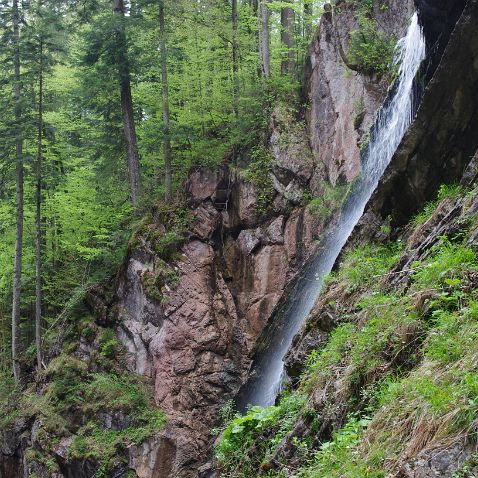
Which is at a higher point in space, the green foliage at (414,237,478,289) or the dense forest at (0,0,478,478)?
the green foliage at (414,237,478,289)

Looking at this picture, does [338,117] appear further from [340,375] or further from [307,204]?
[340,375]

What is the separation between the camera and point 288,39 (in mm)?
20203

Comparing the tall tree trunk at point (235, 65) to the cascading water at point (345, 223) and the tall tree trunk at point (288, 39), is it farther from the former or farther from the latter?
the cascading water at point (345, 223)

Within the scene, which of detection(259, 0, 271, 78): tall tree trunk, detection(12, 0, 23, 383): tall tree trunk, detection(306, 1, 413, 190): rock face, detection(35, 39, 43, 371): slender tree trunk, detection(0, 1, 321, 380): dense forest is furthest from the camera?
detection(259, 0, 271, 78): tall tree trunk

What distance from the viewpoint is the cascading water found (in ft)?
33.0

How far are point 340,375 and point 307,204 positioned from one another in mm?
10783

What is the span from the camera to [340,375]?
533 cm

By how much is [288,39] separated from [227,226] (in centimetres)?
800

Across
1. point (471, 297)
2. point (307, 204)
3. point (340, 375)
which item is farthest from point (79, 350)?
point (471, 297)

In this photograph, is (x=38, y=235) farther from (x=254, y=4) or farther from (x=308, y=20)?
(x=254, y=4)

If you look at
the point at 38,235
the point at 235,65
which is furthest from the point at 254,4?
the point at 38,235

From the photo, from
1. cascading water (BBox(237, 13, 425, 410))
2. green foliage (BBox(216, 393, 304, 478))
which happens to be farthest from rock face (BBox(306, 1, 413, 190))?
green foliage (BBox(216, 393, 304, 478))

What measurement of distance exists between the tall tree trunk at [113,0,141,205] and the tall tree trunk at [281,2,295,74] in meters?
5.59

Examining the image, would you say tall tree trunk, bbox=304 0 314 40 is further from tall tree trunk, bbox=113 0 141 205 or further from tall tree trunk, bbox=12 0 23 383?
tall tree trunk, bbox=12 0 23 383
